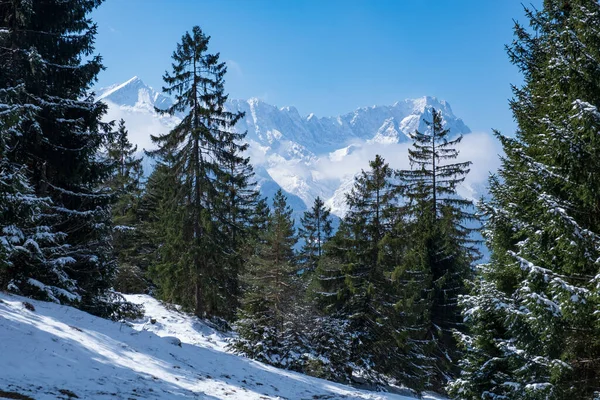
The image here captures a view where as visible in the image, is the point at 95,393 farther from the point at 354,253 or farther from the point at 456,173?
the point at 456,173

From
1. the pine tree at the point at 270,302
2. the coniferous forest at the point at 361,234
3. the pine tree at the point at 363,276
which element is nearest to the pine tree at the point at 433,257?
the coniferous forest at the point at 361,234

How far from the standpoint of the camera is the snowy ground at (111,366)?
21.3 feet

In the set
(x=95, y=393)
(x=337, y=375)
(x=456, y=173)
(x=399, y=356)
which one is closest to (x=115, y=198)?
(x=95, y=393)

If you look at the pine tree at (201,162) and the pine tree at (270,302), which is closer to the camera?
the pine tree at (270,302)

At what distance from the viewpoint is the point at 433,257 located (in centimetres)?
2091

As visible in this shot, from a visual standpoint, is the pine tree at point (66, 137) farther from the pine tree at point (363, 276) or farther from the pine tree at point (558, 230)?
the pine tree at point (558, 230)

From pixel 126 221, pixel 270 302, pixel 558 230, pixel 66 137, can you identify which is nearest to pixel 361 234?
pixel 270 302

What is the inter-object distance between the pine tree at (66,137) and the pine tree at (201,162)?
23.2ft

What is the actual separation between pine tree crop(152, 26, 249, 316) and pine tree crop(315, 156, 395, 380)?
18.6 feet

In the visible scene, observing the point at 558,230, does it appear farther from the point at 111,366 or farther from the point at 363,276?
the point at 363,276

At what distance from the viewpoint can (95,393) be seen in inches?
252

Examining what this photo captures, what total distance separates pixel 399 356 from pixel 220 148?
13.6m

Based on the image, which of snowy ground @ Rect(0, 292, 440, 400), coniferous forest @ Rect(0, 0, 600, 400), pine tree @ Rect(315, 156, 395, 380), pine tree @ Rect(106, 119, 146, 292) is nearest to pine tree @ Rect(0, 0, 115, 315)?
coniferous forest @ Rect(0, 0, 600, 400)

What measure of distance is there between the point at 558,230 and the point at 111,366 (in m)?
8.93
